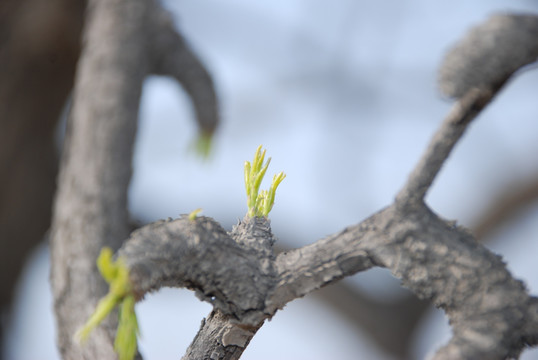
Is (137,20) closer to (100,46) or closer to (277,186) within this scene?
(100,46)

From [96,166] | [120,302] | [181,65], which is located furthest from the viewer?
[181,65]

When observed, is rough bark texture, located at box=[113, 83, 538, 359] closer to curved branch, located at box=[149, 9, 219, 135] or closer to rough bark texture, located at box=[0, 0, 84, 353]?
curved branch, located at box=[149, 9, 219, 135]

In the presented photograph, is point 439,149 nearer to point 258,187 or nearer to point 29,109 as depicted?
point 258,187

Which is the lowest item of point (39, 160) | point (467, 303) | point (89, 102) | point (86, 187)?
point (467, 303)

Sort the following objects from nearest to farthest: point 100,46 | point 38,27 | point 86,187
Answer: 1. point 86,187
2. point 100,46
3. point 38,27

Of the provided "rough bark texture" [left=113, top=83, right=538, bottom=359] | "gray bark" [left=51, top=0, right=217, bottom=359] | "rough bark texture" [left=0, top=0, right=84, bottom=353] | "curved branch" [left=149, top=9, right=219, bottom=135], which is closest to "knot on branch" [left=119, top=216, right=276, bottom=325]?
"rough bark texture" [left=113, top=83, right=538, bottom=359]

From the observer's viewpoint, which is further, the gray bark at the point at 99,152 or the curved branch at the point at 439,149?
the gray bark at the point at 99,152

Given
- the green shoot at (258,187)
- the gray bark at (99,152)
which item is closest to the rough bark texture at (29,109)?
the gray bark at (99,152)

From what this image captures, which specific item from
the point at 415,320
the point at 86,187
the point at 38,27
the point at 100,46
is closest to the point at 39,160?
the point at 38,27

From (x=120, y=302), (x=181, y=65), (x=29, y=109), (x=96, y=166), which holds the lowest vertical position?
(x=120, y=302)

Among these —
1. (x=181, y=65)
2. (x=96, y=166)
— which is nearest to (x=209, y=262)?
(x=96, y=166)

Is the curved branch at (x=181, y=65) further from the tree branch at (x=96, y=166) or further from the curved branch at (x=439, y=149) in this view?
the curved branch at (x=439, y=149)
